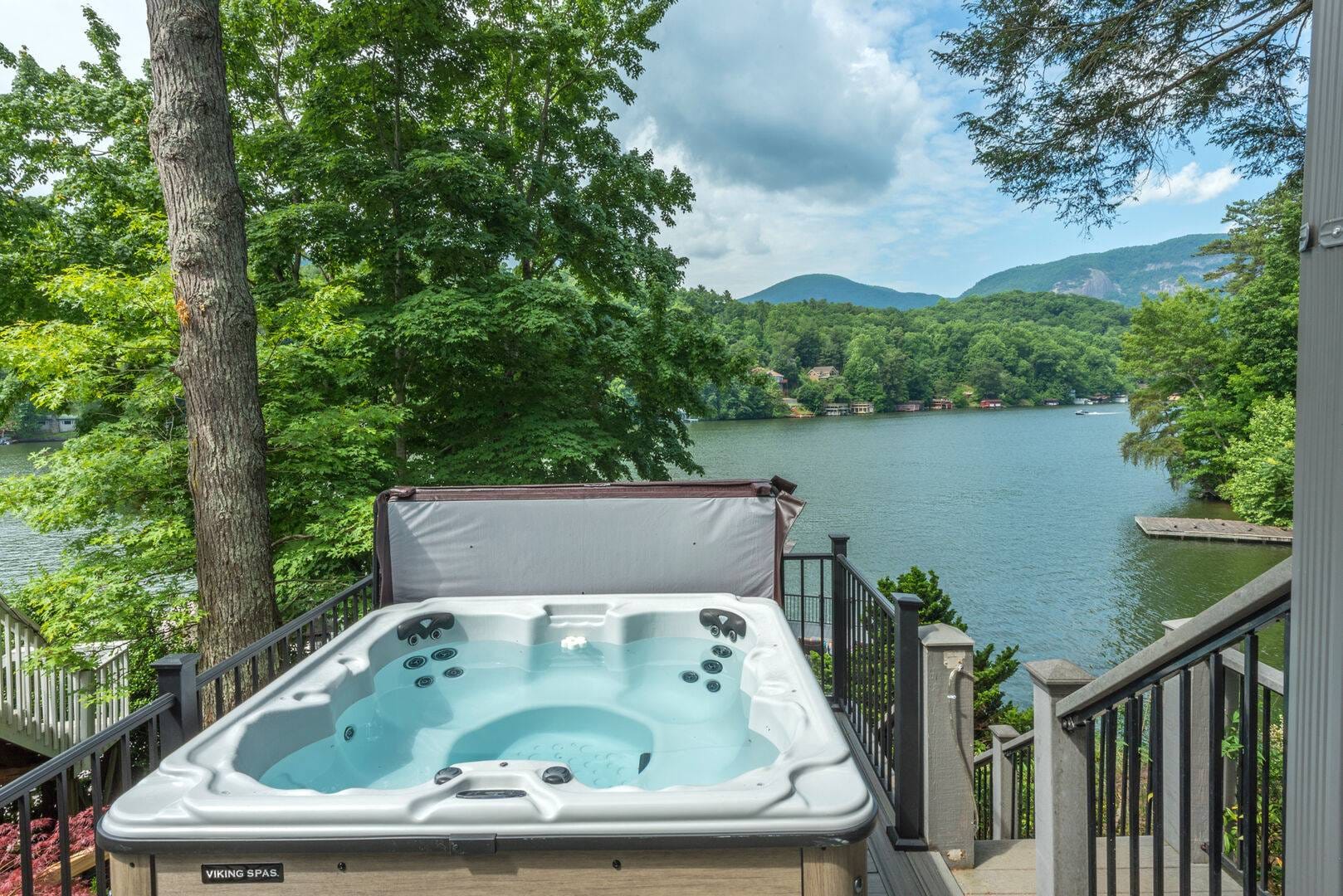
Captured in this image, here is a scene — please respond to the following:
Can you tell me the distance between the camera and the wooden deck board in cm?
203

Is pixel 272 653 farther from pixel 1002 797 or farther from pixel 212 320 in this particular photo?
pixel 1002 797

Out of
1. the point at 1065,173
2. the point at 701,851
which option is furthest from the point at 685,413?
the point at 701,851

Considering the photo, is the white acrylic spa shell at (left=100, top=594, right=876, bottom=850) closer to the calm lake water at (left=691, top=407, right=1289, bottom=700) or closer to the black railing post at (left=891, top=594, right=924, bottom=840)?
the black railing post at (left=891, top=594, right=924, bottom=840)

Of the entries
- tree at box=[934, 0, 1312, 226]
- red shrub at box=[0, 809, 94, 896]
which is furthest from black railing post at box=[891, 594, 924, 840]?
tree at box=[934, 0, 1312, 226]

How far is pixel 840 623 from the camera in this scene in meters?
3.29

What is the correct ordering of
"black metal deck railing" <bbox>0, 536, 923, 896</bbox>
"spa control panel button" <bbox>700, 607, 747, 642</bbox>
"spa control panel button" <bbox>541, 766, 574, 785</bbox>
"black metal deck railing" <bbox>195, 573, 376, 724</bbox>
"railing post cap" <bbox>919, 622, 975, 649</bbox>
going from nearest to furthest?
"black metal deck railing" <bbox>0, 536, 923, 896</bbox> → "spa control panel button" <bbox>541, 766, 574, 785</bbox> → "black metal deck railing" <bbox>195, 573, 376, 724</bbox> → "railing post cap" <bbox>919, 622, 975, 649</bbox> → "spa control panel button" <bbox>700, 607, 747, 642</bbox>

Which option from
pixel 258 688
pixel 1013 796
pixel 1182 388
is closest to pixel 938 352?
pixel 1182 388

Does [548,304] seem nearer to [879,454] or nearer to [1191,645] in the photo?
[1191,645]

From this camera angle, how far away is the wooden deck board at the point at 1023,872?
2033mm

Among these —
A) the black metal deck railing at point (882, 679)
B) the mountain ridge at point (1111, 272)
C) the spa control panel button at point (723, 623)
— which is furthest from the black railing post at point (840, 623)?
the mountain ridge at point (1111, 272)

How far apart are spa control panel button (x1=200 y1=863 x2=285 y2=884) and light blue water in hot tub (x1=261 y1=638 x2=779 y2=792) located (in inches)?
35.5

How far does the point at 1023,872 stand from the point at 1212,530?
65.2ft

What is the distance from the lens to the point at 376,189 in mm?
6922

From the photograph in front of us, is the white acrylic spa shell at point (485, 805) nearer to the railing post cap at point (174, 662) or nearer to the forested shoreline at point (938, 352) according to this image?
the railing post cap at point (174, 662)
